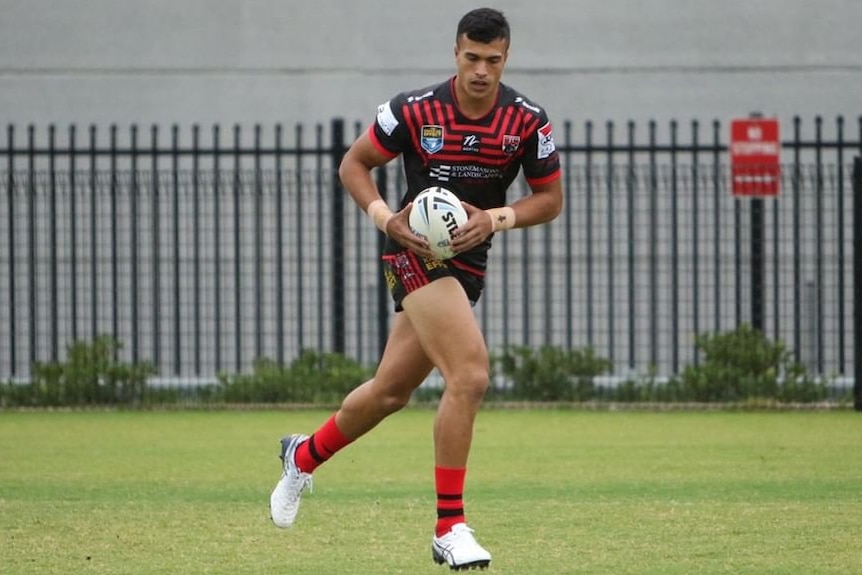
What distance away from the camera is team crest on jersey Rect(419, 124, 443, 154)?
6.93 meters

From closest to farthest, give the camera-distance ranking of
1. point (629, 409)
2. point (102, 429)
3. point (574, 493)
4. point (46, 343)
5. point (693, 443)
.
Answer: point (574, 493) → point (693, 443) → point (102, 429) → point (629, 409) → point (46, 343)

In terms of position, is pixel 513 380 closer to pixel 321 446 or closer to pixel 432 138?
pixel 321 446

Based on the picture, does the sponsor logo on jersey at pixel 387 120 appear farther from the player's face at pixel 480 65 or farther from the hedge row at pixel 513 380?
the hedge row at pixel 513 380

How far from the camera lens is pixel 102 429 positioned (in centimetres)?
1388

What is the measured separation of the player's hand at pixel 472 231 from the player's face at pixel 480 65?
482 mm

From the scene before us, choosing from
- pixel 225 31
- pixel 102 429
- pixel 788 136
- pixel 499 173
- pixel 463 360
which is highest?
pixel 225 31

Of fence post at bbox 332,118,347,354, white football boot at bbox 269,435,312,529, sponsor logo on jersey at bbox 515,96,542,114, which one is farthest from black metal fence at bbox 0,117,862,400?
sponsor logo on jersey at bbox 515,96,542,114

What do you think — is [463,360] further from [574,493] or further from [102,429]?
[102,429]

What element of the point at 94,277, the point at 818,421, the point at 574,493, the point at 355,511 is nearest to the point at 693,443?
the point at 818,421

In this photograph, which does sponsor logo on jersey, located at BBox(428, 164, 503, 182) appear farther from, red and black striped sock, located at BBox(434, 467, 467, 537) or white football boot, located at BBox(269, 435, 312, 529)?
white football boot, located at BBox(269, 435, 312, 529)

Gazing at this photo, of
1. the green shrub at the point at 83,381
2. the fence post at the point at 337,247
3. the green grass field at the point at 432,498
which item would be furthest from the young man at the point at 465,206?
the green shrub at the point at 83,381

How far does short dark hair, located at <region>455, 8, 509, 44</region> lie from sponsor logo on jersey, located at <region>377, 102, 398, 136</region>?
0.44 m

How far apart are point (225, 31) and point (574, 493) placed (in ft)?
39.6

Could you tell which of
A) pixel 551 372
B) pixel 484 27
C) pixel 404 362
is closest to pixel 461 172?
pixel 484 27
